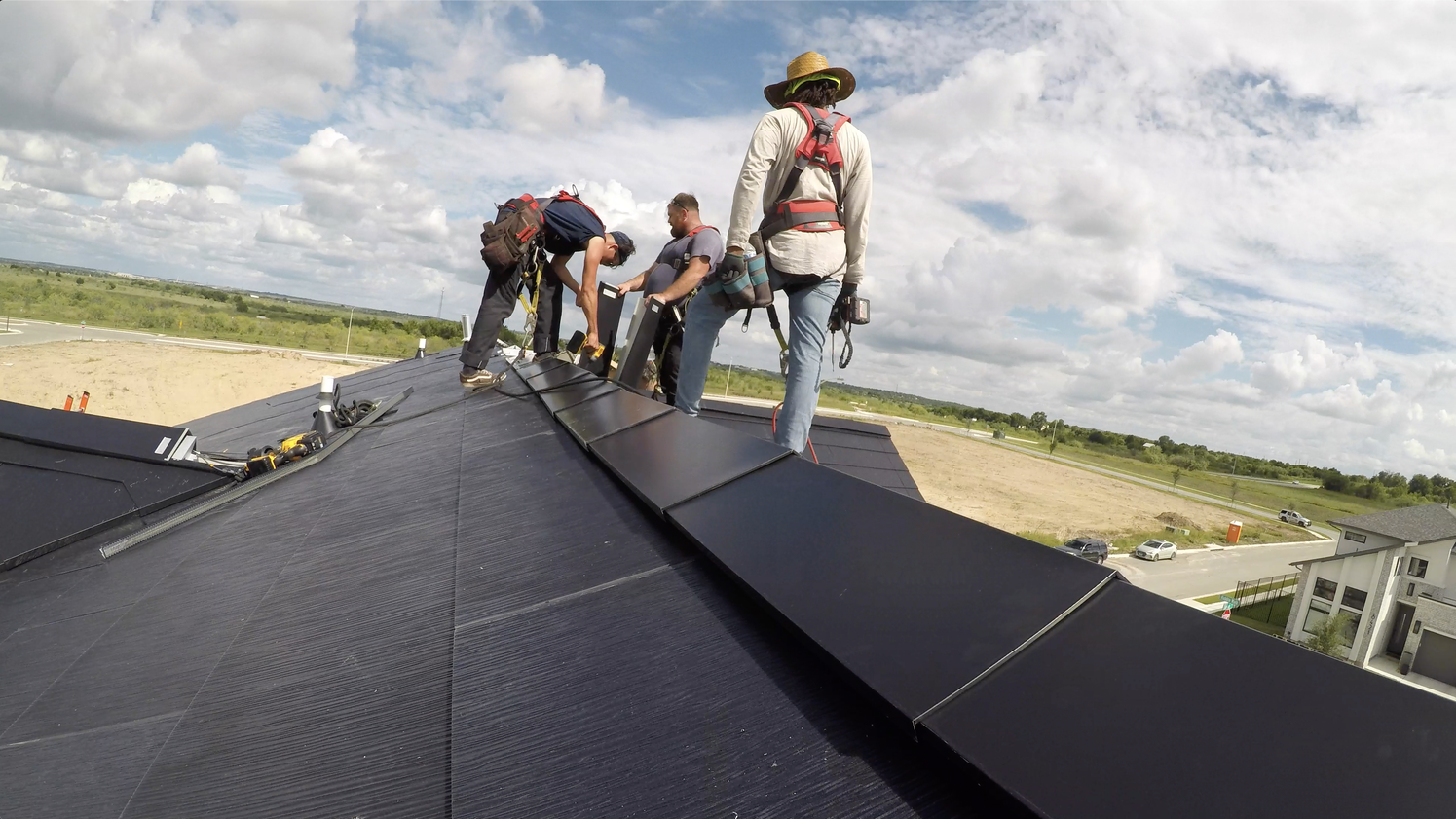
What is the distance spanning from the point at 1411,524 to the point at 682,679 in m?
78.6

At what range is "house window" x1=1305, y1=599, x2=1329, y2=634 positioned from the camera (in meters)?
53.2

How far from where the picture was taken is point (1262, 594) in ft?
217

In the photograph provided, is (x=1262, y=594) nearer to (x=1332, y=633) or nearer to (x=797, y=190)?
(x=1332, y=633)

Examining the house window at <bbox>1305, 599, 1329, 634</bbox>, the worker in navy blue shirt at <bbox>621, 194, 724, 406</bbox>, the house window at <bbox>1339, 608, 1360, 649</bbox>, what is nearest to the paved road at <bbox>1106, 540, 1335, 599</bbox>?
the house window at <bbox>1305, 599, 1329, 634</bbox>

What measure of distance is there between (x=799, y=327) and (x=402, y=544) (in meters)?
2.26

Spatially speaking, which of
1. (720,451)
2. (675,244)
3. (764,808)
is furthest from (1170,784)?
(675,244)

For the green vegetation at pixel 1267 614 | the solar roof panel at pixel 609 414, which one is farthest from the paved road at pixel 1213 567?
the solar roof panel at pixel 609 414

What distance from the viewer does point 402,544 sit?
2182 millimetres

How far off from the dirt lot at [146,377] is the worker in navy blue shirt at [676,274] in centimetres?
3096

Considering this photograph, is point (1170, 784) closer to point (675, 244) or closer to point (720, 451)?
point (720, 451)

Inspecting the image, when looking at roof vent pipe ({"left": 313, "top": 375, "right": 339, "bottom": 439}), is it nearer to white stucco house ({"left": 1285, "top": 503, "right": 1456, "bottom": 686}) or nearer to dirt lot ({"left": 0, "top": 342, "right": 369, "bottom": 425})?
dirt lot ({"left": 0, "top": 342, "right": 369, "bottom": 425})

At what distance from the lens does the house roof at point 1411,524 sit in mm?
53406

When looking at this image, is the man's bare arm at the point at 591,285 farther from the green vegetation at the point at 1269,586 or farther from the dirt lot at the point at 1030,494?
the green vegetation at the point at 1269,586

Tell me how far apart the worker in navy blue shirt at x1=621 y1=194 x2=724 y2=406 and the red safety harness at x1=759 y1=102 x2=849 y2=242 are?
1014 millimetres
